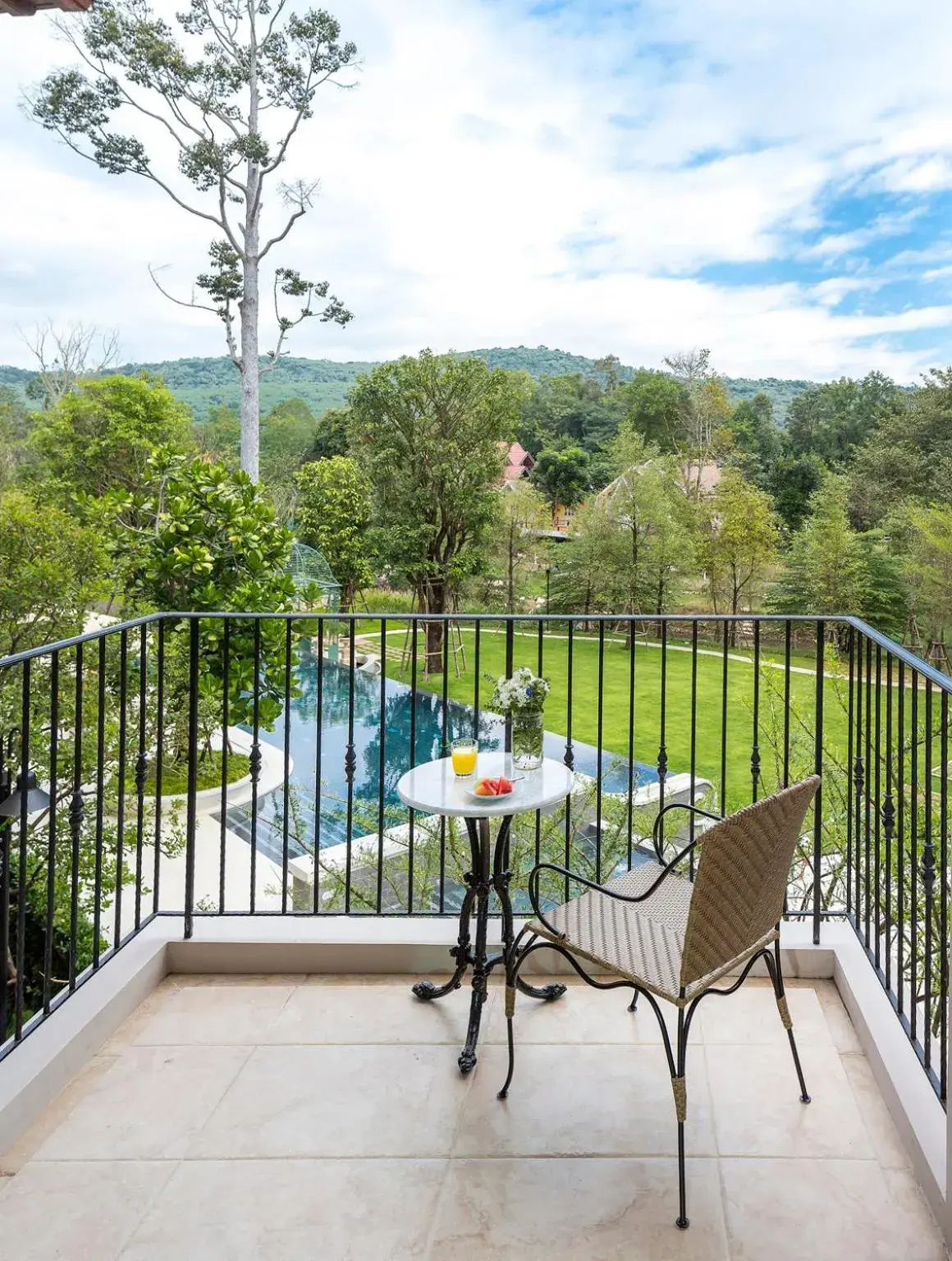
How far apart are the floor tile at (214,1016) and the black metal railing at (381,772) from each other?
0.21 m

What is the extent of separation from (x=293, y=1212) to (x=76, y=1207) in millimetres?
398

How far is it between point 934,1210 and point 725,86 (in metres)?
28.6

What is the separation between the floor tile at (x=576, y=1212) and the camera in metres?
1.40

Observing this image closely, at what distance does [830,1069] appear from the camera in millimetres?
1870

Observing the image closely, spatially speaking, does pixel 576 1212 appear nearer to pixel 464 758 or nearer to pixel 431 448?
pixel 464 758

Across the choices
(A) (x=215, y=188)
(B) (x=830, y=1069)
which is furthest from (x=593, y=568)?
(B) (x=830, y=1069)

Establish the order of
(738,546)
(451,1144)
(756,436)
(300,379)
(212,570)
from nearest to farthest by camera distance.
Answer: (451,1144) < (212,570) < (738,546) < (300,379) < (756,436)

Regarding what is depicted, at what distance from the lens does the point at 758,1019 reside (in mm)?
2084

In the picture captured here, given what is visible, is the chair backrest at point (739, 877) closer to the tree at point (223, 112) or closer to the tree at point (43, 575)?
the tree at point (43, 575)

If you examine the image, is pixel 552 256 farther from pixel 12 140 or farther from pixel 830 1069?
pixel 830 1069

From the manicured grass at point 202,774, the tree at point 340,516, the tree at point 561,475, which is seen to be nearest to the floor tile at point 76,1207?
the manicured grass at point 202,774

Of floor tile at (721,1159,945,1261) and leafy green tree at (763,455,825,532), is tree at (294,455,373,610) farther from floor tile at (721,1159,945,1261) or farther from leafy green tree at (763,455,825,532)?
floor tile at (721,1159,945,1261)

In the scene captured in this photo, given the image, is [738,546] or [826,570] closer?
[826,570]

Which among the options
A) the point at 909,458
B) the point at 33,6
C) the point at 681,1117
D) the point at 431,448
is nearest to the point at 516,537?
the point at 431,448
